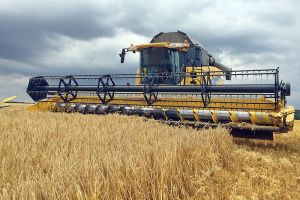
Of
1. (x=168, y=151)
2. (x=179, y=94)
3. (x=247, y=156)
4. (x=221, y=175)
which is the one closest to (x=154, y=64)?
(x=179, y=94)

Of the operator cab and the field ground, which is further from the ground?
the operator cab

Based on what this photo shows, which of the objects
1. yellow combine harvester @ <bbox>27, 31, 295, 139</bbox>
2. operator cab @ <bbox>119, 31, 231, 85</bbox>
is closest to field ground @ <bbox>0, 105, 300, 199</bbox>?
yellow combine harvester @ <bbox>27, 31, 295, 139</bbox>

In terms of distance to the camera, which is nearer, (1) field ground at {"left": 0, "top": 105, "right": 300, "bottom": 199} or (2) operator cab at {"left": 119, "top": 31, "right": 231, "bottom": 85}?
(1) field ground at {"left": 0, "top": 105, "right": 300, "bottom": 199}

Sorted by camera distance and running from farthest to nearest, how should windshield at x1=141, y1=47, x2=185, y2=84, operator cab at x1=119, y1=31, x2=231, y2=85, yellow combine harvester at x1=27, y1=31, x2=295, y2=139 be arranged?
windshield at x1=141, y1=47, x2=185, y2=84 < operator cab at x1=119, y1=31, x2=231, y2=85 < yellow combine harvester at x1=27, y1=31, x2=295, y2=139

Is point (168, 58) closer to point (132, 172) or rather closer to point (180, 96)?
point (180, 96)

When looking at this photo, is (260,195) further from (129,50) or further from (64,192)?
(129,50)

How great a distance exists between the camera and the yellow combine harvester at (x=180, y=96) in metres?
6.53

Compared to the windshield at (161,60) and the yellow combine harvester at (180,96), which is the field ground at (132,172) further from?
the windshield at (161,60)

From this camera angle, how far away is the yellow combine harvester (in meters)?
6.53

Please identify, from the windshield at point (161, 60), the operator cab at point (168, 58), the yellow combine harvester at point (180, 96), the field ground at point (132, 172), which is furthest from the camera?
the windshield at point (161, 60)

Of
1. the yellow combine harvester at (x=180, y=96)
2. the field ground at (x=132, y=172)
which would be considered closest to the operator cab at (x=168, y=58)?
the yellow combine harvester at (x=180, y=96)

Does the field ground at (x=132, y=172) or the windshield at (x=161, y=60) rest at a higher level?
the windshield at (x=161, y=60)

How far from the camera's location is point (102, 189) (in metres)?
1.73

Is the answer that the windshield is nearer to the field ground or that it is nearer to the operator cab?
the operator cab
